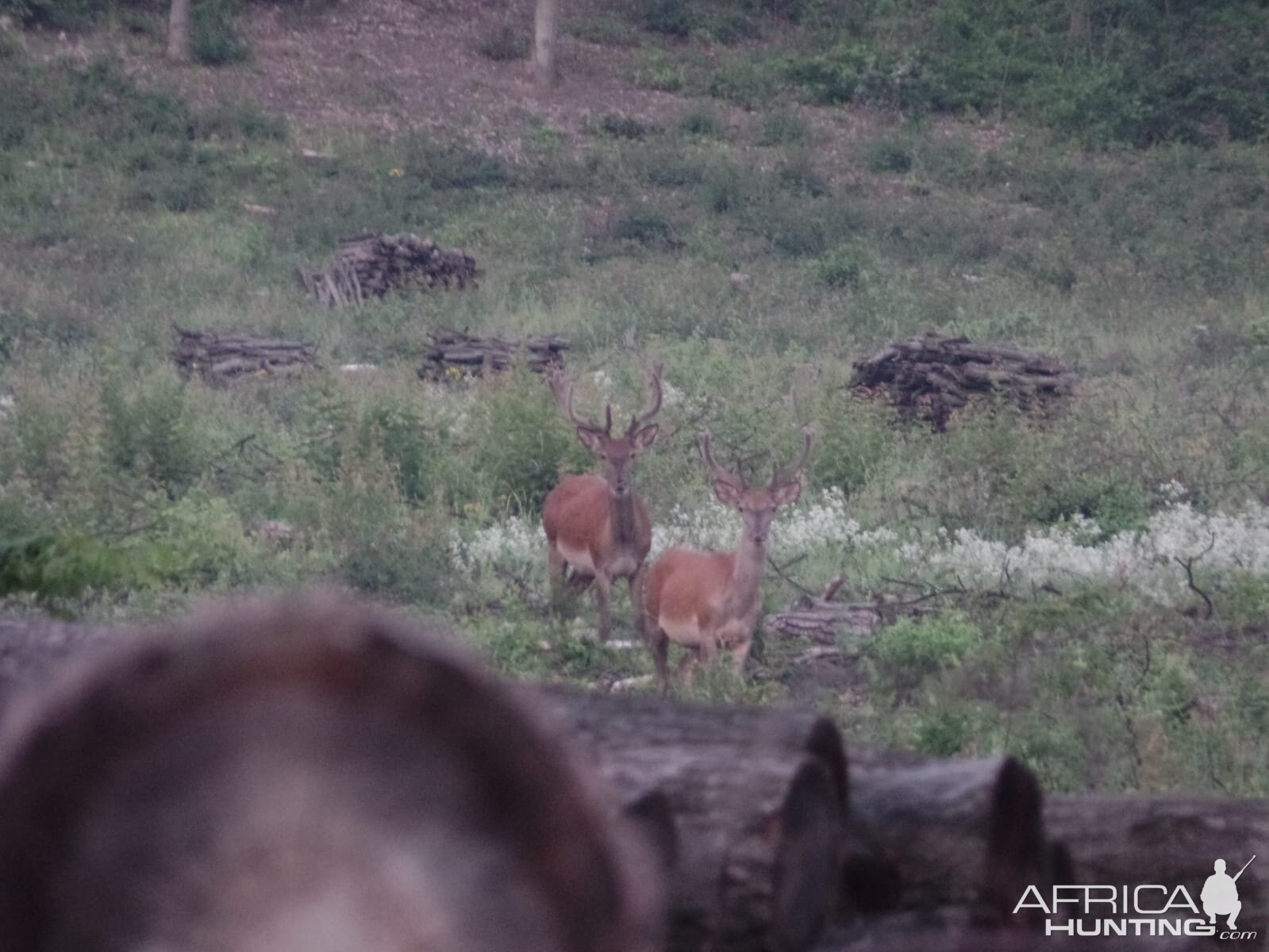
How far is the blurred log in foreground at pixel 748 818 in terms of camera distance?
2299mm

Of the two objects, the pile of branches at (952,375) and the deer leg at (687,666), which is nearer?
the deer leg at (687,666)

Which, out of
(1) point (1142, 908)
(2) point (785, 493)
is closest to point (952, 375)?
(2) point (785, 493)

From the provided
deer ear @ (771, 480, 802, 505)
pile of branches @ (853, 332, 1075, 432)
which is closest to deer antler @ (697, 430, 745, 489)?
deer ear @ (771, 480, 802, 505)

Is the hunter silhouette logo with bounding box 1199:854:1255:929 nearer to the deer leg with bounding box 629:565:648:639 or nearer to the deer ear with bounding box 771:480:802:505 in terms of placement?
the deer ear with bounding box 771:480:802:505

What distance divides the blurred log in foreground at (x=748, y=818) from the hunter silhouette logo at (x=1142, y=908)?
0.42 m

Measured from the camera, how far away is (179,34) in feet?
101

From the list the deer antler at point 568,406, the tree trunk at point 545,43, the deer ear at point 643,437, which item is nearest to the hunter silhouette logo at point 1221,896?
the deer ear at point 643,437

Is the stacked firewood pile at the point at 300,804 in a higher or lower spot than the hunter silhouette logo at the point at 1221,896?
higher

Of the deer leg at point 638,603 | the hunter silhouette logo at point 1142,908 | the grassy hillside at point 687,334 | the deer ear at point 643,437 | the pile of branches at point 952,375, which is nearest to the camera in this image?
the hunter silhouette logo at point 1142,908

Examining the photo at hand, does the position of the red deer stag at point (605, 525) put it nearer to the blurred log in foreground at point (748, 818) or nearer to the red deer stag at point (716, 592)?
the red deer stag at point (716, 592)

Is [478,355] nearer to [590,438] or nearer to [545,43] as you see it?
[590,438]

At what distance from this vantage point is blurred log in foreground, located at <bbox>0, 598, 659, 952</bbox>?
1497mm

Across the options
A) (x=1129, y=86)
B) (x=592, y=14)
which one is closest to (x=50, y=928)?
(x=1129, y=86)

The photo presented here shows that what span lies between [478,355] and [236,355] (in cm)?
235
